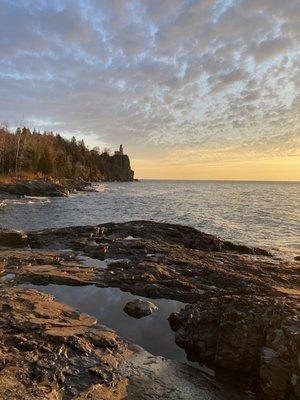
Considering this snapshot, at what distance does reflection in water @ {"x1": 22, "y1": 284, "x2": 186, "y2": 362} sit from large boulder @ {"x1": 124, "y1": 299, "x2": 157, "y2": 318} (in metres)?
0.13

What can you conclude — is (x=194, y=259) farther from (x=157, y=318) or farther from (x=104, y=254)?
(x=157, y=318)

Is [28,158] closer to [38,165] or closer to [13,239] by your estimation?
[38,165]

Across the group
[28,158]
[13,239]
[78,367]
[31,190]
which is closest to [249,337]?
[78,367]

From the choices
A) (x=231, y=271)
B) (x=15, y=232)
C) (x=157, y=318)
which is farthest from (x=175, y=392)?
(x=15, y=232)

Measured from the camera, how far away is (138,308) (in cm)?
952

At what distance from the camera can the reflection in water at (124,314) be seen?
7.99 m

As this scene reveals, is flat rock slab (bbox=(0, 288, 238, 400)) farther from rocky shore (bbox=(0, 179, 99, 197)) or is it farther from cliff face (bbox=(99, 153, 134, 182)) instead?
cliff face (bbox=(99, 153, 134, 182))

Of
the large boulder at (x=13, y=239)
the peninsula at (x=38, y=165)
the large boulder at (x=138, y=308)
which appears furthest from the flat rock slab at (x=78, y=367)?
the peninsula at (x=38, y=165)

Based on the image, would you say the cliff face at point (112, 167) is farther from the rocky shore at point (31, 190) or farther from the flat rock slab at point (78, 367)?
the flat rock slab at point (78, 367)

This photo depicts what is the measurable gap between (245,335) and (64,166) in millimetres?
102517

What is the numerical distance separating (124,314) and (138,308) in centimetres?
39

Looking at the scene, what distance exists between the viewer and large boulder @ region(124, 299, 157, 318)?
944 centimetres

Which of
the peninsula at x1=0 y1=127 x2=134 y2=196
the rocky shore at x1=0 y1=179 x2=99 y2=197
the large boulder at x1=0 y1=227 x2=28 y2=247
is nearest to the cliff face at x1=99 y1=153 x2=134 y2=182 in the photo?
the peninsula at x1=0 y1=127 x2=134 y2=196

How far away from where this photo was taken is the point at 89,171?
→ 488 feet
